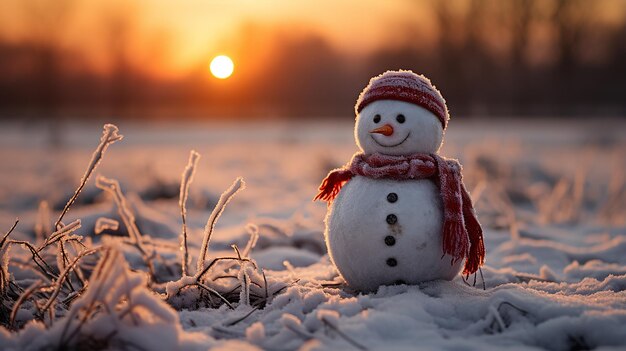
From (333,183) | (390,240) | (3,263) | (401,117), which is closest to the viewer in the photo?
(3,263)

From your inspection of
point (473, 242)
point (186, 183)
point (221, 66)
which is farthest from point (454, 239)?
point (221, 66)

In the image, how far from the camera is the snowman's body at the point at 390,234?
8.31 feet

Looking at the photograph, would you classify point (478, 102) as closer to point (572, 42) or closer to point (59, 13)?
point (572, 42)

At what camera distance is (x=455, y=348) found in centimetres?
200

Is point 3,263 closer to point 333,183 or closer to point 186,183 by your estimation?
point 186,183

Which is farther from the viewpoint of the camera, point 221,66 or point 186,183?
point 221,66

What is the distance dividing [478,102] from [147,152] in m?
25.6

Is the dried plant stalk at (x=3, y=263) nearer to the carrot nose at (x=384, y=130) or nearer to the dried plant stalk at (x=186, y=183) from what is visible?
the dried plant stalk at (x=186, y=183)

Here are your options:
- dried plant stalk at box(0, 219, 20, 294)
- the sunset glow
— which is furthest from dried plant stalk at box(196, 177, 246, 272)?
the sunset glow

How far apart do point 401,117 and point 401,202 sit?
0.37m

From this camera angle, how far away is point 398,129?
262 cm

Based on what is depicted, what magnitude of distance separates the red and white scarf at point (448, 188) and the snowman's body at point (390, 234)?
0.05 metres

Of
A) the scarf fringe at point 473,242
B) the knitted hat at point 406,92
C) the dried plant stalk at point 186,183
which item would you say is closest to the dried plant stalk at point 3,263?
the dried plant stalk at point 186,183

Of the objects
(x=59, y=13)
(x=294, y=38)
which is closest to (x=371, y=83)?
(x=59, y=13)
